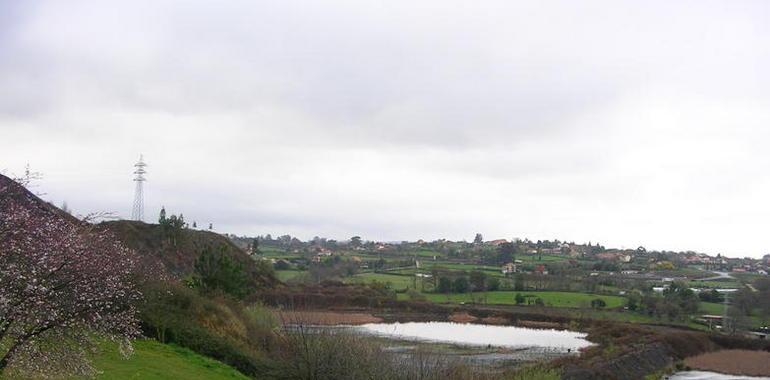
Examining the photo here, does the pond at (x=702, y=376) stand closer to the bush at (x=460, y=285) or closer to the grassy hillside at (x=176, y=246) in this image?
the grassy hillside at (x=176, y=246)

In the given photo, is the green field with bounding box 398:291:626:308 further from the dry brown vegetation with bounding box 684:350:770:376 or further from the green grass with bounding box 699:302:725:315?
the dry brown vegetation with bounding box 684:350:770:376

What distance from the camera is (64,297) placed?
1095 cm

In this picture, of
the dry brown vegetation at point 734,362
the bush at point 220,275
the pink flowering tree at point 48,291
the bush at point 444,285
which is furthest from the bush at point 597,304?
the pink flowering tree at point 48,291

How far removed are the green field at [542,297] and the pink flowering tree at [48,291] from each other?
77807mm

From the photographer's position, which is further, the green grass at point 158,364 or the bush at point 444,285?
the bush at point 444,285

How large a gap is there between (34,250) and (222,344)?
18655 mm

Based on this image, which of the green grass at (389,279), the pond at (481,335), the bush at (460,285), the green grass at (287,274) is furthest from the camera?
the green grass at (287,274)

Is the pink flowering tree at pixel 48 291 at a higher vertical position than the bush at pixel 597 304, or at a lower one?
higher

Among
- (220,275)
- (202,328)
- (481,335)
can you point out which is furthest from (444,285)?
(202,328)

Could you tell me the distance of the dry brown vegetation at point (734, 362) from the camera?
4984cm

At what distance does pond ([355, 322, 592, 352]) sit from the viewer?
53.1 metres

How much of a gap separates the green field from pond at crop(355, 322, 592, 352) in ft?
58.6

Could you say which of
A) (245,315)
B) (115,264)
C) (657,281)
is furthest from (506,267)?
(115,264)

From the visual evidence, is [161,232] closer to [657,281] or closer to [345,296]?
[345,296]
